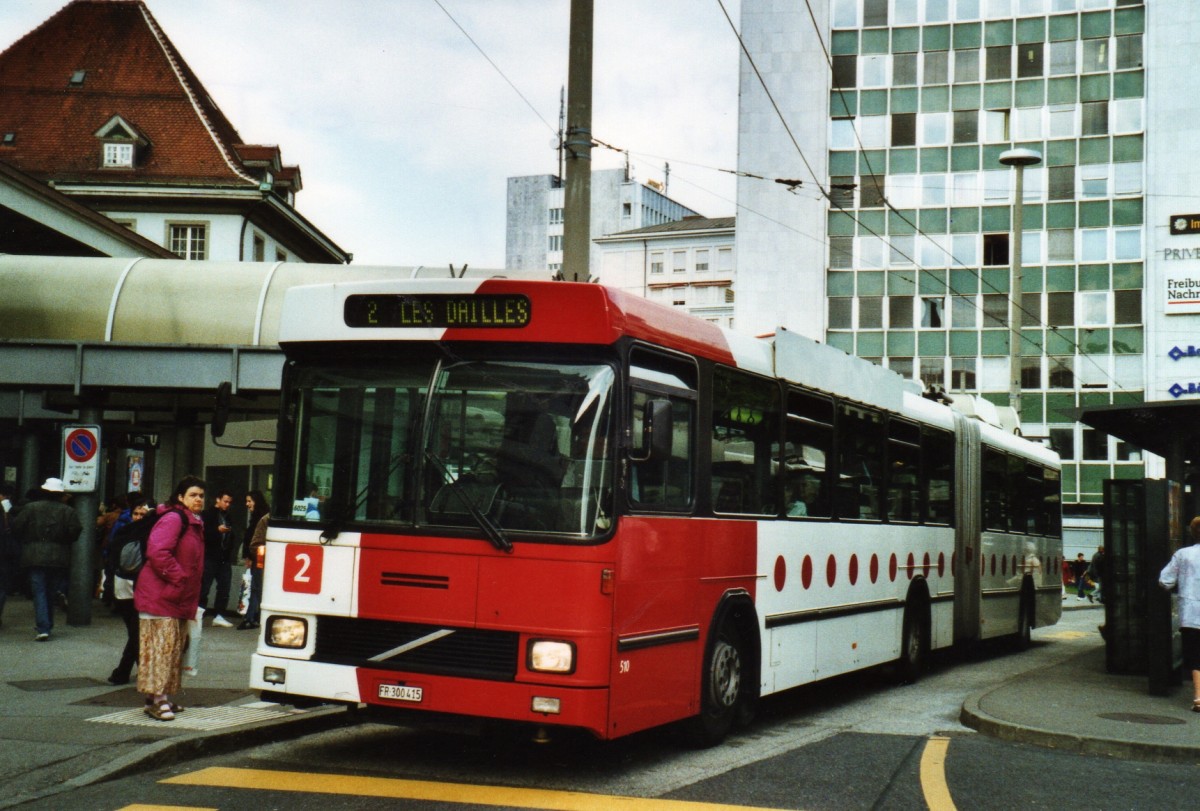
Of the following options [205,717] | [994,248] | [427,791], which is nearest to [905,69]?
[994,248]

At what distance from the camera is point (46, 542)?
15812 mm

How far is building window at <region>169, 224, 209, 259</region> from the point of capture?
4706cm

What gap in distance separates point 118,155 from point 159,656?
41014 millimetres

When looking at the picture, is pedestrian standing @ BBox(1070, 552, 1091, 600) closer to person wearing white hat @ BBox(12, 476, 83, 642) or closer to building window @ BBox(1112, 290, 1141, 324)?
building window @ BBox(1112, 290, 1141, 324)

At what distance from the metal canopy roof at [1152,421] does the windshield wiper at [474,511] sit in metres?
8.14

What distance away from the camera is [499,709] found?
7.91 metres

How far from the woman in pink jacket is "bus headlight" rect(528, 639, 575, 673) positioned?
3.19 meters

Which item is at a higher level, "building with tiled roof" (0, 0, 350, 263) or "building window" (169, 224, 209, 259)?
"building with tiled roof" (0, 0, 350, 263)

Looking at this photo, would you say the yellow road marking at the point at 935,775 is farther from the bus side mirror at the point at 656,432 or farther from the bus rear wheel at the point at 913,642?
the bus rear wheel at the point at 913,642

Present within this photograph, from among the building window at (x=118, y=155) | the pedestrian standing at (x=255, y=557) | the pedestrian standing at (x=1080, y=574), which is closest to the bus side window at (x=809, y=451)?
the pedestrian standing at (x=255, y=557)

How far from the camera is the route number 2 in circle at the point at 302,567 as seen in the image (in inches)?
334

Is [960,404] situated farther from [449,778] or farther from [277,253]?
[277,253]

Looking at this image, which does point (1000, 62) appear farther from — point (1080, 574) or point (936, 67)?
point (1080, 574)

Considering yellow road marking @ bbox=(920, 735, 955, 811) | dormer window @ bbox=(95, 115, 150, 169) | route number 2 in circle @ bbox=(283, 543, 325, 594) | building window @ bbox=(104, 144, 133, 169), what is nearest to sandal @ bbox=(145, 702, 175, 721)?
route number 2 in circle @ bbox=(283, 543, 325, 594)
